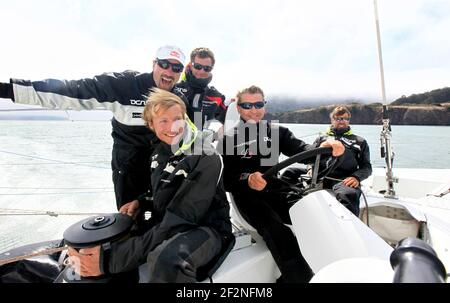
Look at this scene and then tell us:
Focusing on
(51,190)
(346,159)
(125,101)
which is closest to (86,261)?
(125,101)

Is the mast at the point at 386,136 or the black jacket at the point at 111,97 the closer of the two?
the black jacket at the point at 111,97

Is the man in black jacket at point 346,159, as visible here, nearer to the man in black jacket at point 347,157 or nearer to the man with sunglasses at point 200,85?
the man in black jacket at point 347,157

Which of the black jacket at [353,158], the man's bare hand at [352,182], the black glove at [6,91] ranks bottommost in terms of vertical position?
the man's bare hand at [352,182]

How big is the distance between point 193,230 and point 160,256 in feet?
0.63

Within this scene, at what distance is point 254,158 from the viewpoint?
1.98 m

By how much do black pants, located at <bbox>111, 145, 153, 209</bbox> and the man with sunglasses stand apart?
0.55 metres

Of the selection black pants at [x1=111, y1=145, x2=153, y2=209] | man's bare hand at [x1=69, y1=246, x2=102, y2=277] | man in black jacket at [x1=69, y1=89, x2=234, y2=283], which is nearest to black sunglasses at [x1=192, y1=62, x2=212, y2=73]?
black pants at [x1=111, y1=145, x2=153, y2=209]

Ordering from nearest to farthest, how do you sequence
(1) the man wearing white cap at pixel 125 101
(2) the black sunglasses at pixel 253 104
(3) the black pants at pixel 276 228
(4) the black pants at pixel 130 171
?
(3) the black pants at pixel 276 228, (1) the man wearing white cap at pixel 125 101, (2) the black sunglasses at pixel 253 104, (4) the black pants at pixel 130 171

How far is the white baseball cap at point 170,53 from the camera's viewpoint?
200 cm

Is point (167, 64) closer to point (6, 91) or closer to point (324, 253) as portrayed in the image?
point (6, 91)

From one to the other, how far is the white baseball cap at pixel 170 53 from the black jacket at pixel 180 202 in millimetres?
828

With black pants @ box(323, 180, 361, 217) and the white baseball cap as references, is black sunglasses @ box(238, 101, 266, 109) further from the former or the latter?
black pants @ box(323, 180, 361, 217)

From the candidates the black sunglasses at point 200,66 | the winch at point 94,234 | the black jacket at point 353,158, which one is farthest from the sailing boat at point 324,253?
the black sunglasses at point 200,66
